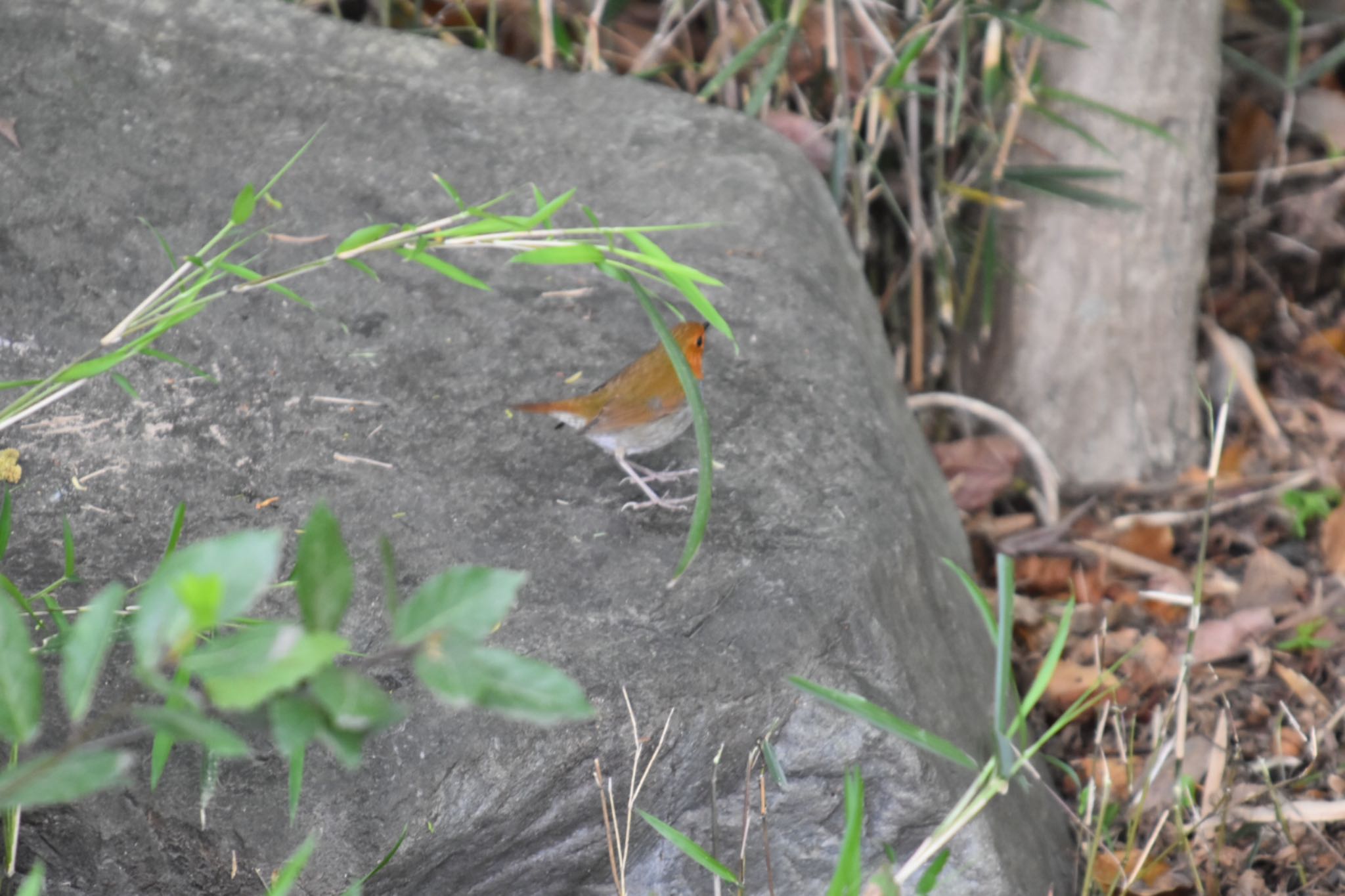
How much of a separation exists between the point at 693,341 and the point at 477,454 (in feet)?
1.71

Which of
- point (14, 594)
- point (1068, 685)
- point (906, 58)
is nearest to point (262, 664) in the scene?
point (14, 594)

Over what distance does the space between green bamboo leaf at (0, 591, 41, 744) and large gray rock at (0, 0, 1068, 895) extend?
104 cm

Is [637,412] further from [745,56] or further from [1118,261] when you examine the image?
[1118,261]

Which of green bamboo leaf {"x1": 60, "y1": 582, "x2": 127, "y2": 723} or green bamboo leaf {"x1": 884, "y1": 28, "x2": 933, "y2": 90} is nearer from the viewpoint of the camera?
green bamboo leaf {"x1": 60, "y1": 582, "x2": 127, "y2": 723}

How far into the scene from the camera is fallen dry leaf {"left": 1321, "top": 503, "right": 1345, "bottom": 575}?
3.39 meters

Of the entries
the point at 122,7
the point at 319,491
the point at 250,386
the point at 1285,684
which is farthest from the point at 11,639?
the point at 1285,684

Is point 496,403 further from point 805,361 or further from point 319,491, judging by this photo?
point 805,361

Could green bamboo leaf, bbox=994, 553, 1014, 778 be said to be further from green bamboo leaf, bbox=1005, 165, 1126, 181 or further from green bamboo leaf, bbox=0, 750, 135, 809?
green bamboo leaf, bbox=1005, 165, 1126, 181

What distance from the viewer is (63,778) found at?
2.46 feet

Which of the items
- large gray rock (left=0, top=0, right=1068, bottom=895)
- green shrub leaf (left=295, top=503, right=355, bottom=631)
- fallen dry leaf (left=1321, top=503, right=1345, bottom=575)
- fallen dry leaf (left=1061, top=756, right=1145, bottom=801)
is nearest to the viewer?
green shrub leaf (left=295, top=503, right=355, bottom=631)

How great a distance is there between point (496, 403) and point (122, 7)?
164 cm

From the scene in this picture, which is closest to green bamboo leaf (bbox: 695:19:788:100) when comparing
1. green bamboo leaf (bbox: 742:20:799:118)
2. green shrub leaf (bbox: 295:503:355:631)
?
green bamboo leaf (bbox: 742:20:799:118)

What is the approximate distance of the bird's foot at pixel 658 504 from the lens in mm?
2262

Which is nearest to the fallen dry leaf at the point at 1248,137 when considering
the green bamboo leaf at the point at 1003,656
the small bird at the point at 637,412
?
the small bird at the point at 637,412
